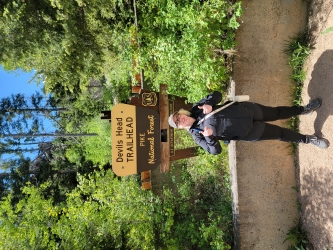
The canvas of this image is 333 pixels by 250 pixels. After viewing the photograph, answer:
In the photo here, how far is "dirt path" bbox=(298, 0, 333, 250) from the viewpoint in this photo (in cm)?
495

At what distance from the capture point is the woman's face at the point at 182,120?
4.25m

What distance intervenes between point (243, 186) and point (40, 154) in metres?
14.9

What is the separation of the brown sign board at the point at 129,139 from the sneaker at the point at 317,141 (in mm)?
2694

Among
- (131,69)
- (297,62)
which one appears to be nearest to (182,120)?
Result: (297,62)

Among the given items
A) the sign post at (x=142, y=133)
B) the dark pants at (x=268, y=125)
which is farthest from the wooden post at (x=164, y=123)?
the dark pants at (x=268, y=125)

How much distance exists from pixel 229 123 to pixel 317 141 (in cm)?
167

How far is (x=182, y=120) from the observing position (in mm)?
4254

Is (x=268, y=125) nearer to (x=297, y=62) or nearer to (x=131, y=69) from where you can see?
(x=297, y=62)

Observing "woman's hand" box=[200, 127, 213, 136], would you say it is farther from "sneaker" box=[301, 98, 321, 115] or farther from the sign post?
"sneaker" box=[301, 98, 321, 115]

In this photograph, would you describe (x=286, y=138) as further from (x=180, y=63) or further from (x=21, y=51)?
(x=21, y=51)

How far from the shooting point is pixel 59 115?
1741 centimetres

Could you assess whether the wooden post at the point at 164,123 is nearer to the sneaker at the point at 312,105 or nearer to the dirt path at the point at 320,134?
the sneaker at the point at 312,105

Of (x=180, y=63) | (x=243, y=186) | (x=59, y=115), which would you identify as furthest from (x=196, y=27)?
(x=59, y=115)

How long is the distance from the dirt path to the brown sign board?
9.64 ft
